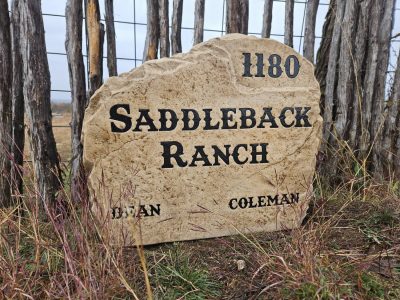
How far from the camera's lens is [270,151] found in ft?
7.32

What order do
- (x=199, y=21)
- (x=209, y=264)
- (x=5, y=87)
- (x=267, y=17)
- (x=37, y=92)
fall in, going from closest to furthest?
1. (x=209, y=264)
2. (x=37, y=92)
3. (x=5, y=87)
4. (x=199, y=21)
5. (x=267, y=17)

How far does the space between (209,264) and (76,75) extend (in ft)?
4.61

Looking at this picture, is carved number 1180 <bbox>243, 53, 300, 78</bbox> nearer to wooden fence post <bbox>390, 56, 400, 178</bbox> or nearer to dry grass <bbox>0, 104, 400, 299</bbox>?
dry grass <bbox>0, 104, 400, 299</bbox>

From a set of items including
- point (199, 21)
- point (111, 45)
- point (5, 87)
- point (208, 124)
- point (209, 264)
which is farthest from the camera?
point (199, 21)

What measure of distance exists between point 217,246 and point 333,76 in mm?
1593

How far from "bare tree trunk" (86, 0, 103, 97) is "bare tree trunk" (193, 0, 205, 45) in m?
0.83

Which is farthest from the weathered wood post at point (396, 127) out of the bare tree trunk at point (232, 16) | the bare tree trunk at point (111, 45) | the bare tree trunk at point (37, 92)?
the bare tree trunk at point (37, 92)

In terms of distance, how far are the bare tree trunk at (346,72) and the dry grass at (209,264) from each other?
31.6 inches

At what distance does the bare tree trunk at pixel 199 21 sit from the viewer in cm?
308

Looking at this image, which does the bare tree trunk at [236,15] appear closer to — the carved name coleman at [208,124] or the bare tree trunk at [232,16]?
the bare tree trunk at [232,16]

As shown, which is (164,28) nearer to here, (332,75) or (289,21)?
(289,21)

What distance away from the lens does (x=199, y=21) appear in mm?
3094

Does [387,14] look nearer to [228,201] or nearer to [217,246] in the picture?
[228,201]

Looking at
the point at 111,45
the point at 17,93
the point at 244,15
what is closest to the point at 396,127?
the point at 244,15
